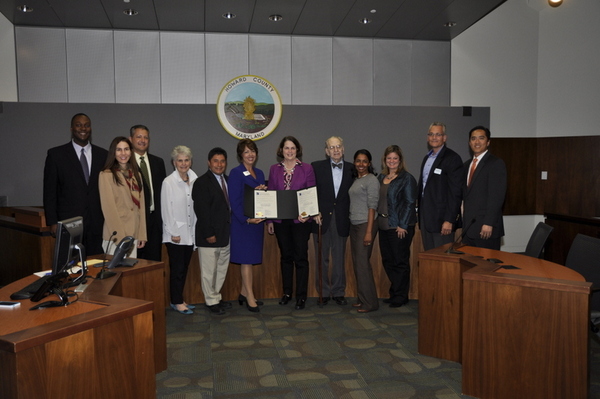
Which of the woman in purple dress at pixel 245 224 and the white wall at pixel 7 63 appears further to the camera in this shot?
the white wall at pixel 7 63

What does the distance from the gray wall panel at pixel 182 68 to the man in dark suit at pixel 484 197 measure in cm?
434

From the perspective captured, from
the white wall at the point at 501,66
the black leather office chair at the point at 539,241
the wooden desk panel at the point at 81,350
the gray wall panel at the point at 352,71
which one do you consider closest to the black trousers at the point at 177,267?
the wooden desk panel at the point at 81,350

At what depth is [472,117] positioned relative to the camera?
7508 millimetres

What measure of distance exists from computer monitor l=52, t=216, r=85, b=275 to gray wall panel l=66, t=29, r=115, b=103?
4746mm

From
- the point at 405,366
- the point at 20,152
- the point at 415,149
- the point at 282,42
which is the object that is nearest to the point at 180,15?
the point at 282,42

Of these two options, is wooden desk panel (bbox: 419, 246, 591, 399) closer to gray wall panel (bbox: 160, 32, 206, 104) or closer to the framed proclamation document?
the framed proclamation document

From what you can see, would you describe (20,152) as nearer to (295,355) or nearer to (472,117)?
(295,355)

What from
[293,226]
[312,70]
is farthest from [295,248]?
[312,70]

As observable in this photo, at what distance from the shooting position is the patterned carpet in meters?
3.04

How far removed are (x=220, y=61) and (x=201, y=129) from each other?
3.63 feet

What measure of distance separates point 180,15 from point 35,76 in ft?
7.53

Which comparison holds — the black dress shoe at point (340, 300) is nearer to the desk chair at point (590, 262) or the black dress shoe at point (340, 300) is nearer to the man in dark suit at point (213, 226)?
the man in dark suit at point (213, 226)

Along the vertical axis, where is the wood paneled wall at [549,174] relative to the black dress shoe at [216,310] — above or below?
above

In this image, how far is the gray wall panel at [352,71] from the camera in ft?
24.2
